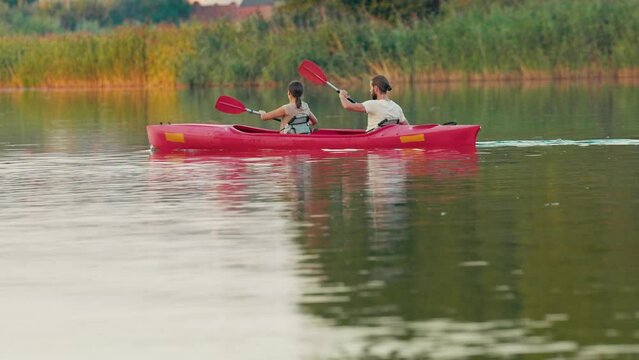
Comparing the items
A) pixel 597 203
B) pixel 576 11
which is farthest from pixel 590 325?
pixel 576 11

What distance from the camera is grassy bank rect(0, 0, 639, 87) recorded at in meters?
44.1

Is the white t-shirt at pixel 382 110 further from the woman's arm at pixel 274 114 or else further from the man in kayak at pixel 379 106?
the woman's arm at pixel 274 114

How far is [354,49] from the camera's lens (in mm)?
48375

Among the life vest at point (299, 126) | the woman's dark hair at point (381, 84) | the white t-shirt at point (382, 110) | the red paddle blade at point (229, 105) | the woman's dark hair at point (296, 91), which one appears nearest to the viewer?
the woman's dark hair at point (381, 84)

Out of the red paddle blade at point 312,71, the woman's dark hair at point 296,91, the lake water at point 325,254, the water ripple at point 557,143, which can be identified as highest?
the red paddle blade at point 312,71

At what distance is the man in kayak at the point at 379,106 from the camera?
21688 mm

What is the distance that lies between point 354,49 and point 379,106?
26.6 metres

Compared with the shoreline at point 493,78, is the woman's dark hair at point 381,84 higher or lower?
higher

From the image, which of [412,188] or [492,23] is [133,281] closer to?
[412,188]

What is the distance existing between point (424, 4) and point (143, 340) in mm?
46082

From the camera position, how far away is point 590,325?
888 centimetres

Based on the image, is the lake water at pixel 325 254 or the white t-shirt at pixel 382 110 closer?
the lake water at pixel 325 254

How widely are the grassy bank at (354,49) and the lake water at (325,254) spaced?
2156cm

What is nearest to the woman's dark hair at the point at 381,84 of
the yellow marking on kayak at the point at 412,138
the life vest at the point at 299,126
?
the yellow marking on kayak at the point at 412,138
